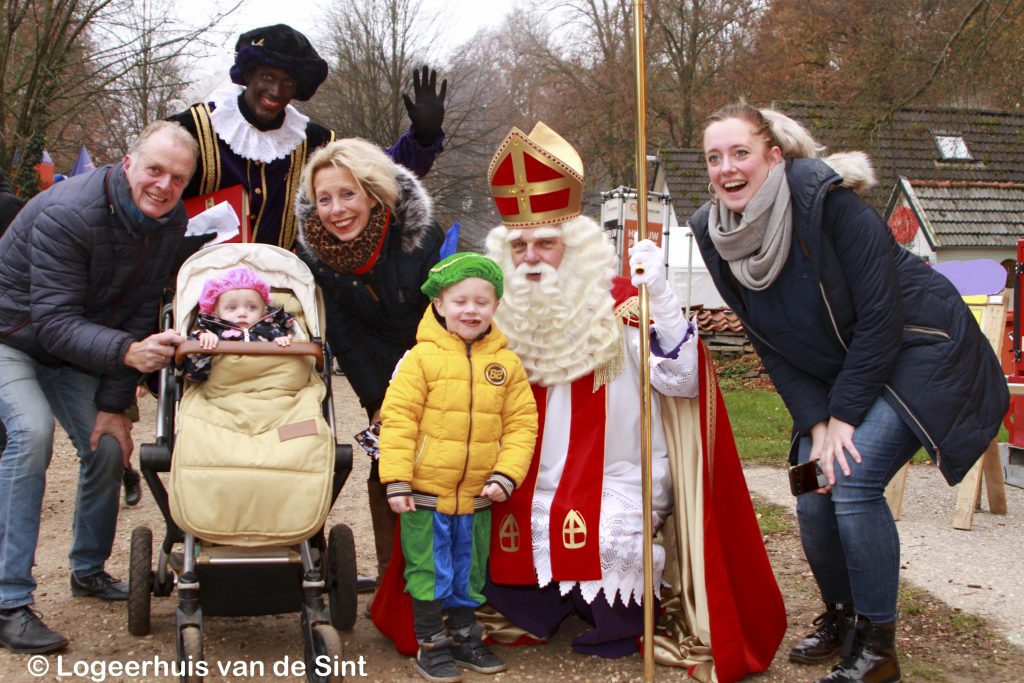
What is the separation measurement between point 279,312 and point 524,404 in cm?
98

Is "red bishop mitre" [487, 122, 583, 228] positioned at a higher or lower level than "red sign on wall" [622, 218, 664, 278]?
lower

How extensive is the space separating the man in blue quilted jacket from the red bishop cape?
1.21m

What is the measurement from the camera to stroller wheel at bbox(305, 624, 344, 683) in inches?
126

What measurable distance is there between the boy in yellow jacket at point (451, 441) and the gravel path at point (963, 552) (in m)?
2.17

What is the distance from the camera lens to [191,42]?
13188 millimetres

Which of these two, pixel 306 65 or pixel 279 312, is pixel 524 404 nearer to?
pixel 279 312

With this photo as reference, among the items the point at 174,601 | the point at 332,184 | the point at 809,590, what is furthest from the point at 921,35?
the point at 174,601

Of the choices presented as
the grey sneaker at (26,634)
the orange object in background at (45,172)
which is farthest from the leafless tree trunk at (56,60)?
the grey sneaker at (26,634)

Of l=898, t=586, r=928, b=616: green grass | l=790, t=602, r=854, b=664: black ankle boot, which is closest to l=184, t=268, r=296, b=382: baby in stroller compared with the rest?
l=790, t=602, r=854, b=664: black ankle boot

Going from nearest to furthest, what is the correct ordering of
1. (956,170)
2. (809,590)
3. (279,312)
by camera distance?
1. (279,312)
2. (809,590)
3. (956,170)

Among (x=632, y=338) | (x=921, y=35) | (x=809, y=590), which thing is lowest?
(x=809, y=590)

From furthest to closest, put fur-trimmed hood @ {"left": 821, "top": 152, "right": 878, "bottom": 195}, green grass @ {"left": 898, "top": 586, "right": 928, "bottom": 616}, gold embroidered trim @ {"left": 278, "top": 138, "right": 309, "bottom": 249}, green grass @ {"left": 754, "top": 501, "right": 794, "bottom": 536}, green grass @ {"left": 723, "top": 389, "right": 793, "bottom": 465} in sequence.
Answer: green grass @ {"left": 723, "top": 389, "right": 793, "bottom": 465}, green grass @ {"left": 754, "top": 501, "right": 794, "bottom": 536}, gold embroidered trim @ {"left": 278, "top": 138, "right": 309, "bottom": 249}, green grass @ {"left": 898, "top": 586, "right": 928, "bottom": 616}, fur-trimmed hood @ {"left": 821, "top": 152, "right": 878, "bottom": 195}

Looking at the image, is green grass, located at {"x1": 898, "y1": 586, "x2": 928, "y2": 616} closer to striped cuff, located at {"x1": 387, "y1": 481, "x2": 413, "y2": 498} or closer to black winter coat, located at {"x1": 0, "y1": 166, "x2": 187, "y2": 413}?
striped cuff, located at {"x1": 387, "y1": 481, "x2": 413, "y2": 498}

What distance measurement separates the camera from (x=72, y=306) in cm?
363
